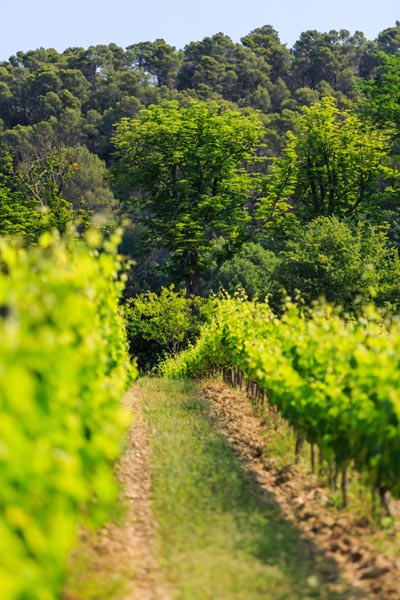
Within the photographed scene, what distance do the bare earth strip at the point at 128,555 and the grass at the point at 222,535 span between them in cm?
13

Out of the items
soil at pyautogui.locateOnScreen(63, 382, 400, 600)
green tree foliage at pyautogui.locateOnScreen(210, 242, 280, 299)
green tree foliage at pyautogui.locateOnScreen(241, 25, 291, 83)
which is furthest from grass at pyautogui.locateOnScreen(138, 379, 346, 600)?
green tree foliage at pyautogui.locateOnScreen(241, 25, 291, 83)

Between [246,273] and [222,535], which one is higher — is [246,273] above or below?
above

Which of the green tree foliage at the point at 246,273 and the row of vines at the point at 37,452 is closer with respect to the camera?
the row of vines at the point at 37,452

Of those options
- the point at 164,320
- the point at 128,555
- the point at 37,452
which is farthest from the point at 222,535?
the point at 164,320

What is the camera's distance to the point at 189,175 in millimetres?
40125

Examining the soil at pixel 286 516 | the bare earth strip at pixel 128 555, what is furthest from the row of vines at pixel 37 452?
the soil at pixel 286 516

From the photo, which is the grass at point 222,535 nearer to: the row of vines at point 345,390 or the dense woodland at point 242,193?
the row of vines at point 345,390

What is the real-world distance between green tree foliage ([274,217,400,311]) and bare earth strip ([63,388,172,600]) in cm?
2328

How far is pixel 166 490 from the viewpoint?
9.86m

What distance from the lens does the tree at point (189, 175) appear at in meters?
39.5

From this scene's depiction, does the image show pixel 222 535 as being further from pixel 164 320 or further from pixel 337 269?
pixel 164 320

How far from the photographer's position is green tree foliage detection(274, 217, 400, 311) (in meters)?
32.8

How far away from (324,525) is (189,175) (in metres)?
32.8

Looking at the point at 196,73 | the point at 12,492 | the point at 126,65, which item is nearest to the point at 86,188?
the point at 196,73
